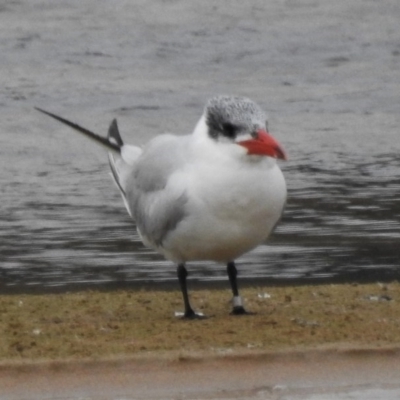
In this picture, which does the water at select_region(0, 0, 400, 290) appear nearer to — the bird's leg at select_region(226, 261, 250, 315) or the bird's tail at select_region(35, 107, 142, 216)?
the bird's tail at select_region(35, 107, 142, 216)

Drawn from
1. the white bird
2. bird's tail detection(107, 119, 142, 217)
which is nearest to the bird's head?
the white bird

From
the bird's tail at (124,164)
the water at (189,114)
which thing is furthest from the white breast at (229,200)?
the water at (189,114)

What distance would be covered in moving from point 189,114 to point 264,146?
28.3 feet

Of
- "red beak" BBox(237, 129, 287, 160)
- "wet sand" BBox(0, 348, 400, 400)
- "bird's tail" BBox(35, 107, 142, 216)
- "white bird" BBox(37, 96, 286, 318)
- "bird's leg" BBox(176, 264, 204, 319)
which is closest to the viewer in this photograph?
"wet sand" BBox(0, 348, 400, 400)

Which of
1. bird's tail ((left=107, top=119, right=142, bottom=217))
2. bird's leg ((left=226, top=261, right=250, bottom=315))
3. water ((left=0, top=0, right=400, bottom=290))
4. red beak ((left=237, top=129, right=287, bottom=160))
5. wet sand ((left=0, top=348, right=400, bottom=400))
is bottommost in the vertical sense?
water ((left=0, top=0, right=400, bottom=290))

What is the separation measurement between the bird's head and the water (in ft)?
7.10

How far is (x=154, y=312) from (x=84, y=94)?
9.24m

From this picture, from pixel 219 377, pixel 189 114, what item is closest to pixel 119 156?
pixel 219 377

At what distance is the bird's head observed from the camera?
6512 millimetres

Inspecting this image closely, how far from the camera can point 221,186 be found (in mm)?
6582

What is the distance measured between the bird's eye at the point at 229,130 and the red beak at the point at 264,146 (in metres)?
0.07

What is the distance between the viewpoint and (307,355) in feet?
18.8

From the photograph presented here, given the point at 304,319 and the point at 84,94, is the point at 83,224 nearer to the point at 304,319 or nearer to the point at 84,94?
the point at 304,319

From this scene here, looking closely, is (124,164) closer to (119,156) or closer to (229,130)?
(119,156)
